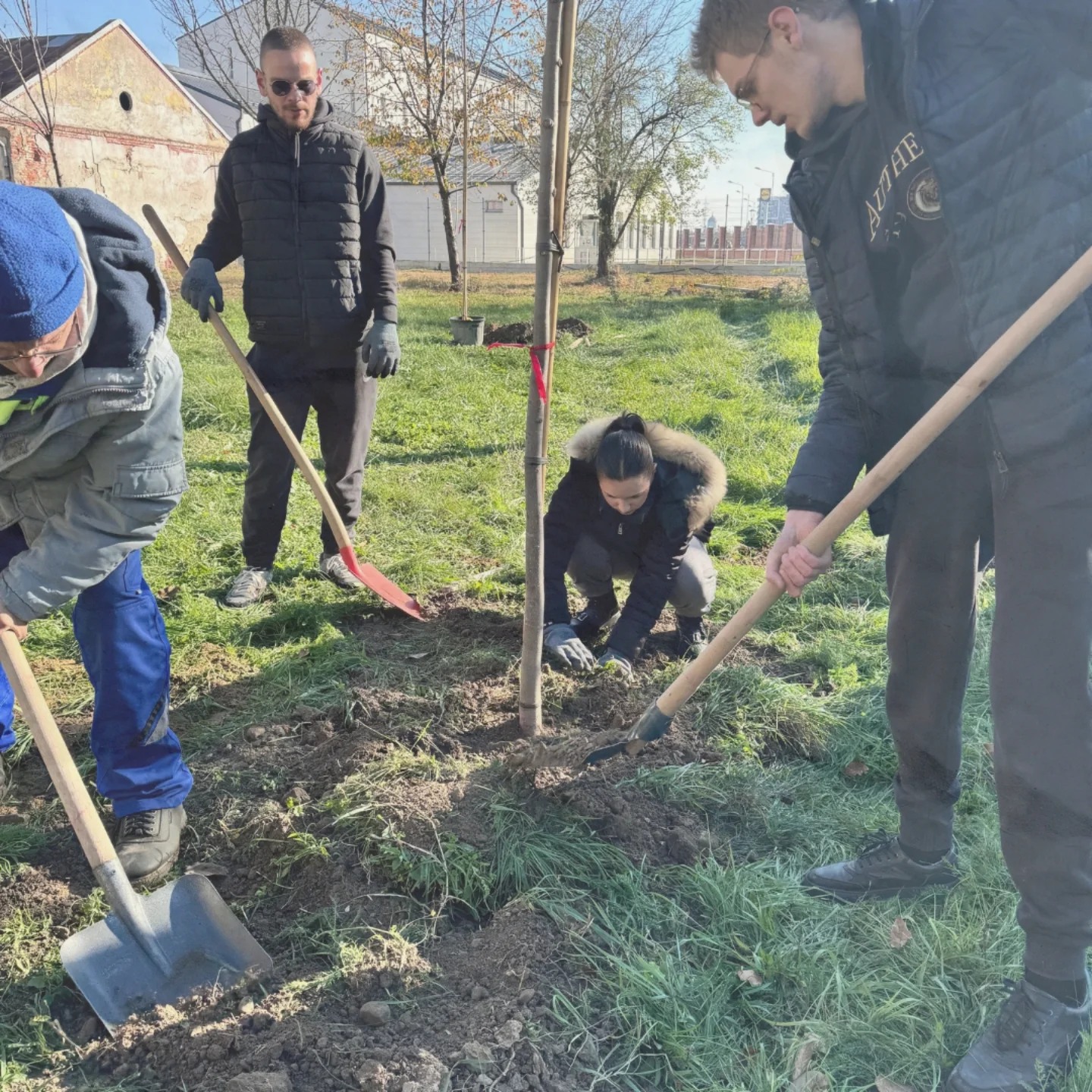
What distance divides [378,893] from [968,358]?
1806 mm

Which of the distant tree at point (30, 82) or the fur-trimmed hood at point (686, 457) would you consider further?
the distant tree at point (30, 82)

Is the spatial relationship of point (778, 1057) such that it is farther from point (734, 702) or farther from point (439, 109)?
point (439, 109)

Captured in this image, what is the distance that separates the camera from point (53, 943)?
222cm

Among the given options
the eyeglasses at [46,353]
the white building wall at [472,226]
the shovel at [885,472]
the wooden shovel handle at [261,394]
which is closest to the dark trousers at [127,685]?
the eyeglasses at [46,353]

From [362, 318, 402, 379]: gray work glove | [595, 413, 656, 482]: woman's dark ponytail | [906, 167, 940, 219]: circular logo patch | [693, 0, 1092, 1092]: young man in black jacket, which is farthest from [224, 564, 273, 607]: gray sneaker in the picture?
[906, 167, 940, 219]: circular logo patch

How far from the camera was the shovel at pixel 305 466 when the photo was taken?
367cm

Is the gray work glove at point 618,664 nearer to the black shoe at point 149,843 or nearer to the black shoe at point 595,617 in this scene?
the black shoe at point 595,617

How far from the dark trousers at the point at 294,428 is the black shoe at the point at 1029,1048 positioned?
3274 mm

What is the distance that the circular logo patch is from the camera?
1.64 metres

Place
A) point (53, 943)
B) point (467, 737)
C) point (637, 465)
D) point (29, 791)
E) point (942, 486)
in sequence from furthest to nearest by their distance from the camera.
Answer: point (637, 465)
point (467, 737)
point (29, 791)
point (53, 943)
point (942, 486)

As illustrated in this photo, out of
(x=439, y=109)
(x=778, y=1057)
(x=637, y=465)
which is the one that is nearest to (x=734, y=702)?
(x=637, y=465)

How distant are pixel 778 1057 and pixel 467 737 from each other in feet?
4.55

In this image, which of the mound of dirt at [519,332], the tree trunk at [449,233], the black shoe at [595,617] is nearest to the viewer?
the black shoe at [595,617]

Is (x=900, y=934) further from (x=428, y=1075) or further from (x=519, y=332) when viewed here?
(x=519, y=332)
